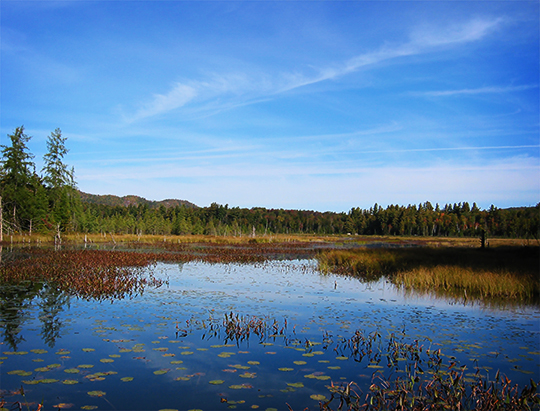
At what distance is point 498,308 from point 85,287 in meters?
16.8

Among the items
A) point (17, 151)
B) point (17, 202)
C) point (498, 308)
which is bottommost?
point (498, 308)

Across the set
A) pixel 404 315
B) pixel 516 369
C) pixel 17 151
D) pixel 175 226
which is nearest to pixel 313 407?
pixel 516 369

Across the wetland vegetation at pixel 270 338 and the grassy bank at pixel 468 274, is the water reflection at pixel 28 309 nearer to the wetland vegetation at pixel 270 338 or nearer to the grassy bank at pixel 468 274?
the wetland vegetation at pixel 270 338

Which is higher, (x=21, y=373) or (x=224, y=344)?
(x=21, y=373)

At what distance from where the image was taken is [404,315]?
1336cm

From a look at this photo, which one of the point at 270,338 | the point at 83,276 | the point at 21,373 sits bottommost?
the point at 270,338

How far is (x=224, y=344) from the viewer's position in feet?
31.8

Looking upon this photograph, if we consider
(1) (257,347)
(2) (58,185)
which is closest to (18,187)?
(2) (58,185)

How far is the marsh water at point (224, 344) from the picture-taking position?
6832 millimetres

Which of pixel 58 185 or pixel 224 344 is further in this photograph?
pixel 58 185

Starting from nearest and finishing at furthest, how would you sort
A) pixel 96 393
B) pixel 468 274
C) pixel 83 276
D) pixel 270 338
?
pixel 96 393 < pixel 270 338 < pixel 83 276 < pixel 468 274

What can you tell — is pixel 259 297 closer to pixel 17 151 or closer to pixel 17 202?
pixel 17 202

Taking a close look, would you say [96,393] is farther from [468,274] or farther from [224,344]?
[468,274]

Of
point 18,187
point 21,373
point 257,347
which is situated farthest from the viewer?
point 18,187
